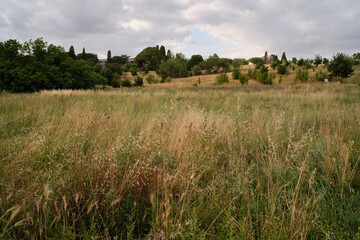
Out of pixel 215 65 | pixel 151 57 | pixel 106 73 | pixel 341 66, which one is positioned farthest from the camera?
pixel 151 57

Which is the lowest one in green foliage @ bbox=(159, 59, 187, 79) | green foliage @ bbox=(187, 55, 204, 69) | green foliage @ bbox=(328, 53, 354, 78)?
green foliage @ bbox=(328, 53, 354, 78)

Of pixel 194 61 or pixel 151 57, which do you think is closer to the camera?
pixel 194 61

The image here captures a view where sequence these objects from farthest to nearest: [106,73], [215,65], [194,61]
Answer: [194,61], [215,65], [106,73]

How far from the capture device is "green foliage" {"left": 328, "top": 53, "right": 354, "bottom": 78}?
27.1 metres

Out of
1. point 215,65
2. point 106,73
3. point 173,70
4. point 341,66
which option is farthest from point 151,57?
point 341,66

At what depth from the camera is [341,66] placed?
2700 centimetres

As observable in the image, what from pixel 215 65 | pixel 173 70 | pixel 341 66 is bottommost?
pixel 341 66

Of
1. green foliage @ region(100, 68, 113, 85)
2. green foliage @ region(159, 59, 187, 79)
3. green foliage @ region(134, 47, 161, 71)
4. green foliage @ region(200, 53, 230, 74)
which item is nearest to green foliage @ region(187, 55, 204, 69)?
green foliage @ region(200, 53, 230, 74)

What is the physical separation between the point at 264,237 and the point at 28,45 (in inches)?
1542

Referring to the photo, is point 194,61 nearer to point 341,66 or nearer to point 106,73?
point 106,73

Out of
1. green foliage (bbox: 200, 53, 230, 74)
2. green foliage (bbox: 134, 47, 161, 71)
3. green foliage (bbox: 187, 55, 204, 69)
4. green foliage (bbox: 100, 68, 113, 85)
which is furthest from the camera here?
green foliage (bbox: 134, 47, 161, 71)

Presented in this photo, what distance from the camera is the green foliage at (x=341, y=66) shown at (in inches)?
1065

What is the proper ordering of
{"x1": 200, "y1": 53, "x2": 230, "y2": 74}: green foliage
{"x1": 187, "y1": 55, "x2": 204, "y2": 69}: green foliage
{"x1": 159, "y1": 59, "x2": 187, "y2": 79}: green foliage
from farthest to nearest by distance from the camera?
{"x1": 187, "y1": 55, "x2": 204, "y2": 69}: green foliage
{"x1": 200, "y1": 53, "x2": 230, "y2": 74}: green foliage
{"x1": 159, "y1": 59, "x2": 187, "y2": 79}: green foliage

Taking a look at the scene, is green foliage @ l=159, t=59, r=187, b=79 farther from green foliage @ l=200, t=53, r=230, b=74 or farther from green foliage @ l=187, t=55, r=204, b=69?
green foliage @ l=187, t=55, r=204, b=69
